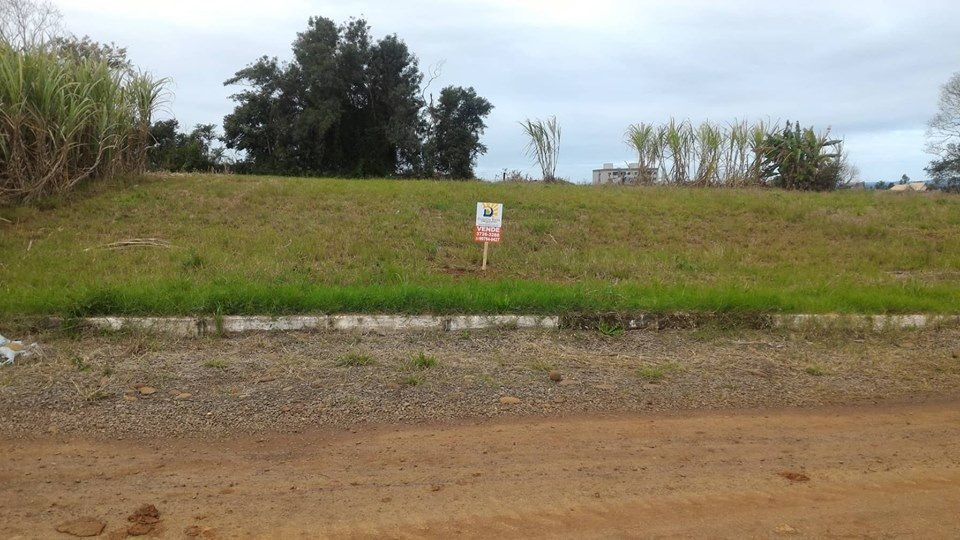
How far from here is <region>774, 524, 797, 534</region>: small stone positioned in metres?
3.50

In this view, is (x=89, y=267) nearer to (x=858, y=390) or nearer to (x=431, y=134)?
(x=858, y=390)

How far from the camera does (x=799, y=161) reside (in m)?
19.5

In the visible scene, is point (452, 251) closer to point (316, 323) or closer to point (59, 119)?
point (316, 323)

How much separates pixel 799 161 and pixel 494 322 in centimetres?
1527

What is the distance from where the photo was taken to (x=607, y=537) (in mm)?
3414

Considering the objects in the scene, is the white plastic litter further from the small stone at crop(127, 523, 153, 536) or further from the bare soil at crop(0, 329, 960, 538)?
the small stone at crop(127, 523, 153, 536)

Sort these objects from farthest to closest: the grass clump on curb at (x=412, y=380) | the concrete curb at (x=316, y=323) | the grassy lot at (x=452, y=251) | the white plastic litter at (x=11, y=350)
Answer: the grassy lot at (x=452, y=251) < the concrete curb at (x=316, y=323) < the white plastic litter at (x=11, y=350) < the grass clump on curb at (x=412, y=380)

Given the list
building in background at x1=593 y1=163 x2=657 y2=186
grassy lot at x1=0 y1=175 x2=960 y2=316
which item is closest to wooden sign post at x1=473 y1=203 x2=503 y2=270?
grassy lot at x1=0 y1=175 x2=960 y2=316

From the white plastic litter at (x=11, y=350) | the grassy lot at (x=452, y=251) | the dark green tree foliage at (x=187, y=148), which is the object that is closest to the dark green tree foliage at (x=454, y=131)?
the dark green tree foliage at (x=187, y=148)

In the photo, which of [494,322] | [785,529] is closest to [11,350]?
[494,322]

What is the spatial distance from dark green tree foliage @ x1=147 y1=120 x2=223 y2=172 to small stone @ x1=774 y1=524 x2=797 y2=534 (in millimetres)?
21908

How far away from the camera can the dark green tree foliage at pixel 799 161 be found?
19.5 meters

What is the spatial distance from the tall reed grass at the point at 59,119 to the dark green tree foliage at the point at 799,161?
15.5m

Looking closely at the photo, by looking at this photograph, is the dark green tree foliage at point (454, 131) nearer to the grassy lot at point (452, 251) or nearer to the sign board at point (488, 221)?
the grassy lot at point (452, 251)
